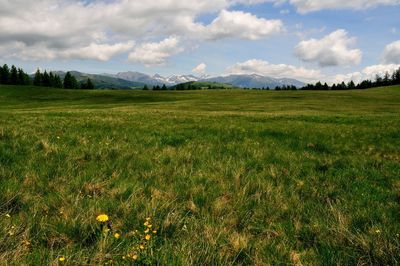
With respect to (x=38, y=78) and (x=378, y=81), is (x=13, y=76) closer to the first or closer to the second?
(x=38, y=78)

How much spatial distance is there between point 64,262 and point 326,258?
2711 millimetres

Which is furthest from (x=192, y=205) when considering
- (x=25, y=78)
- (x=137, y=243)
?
(x=25, y=78)

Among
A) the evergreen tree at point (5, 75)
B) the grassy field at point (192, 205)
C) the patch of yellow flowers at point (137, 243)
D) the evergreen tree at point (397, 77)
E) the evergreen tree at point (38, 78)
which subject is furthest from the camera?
the evergreen tree at point (397, 77)

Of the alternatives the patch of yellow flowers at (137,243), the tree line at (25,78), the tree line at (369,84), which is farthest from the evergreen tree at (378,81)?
the patch of yellow flowers at (137,243)

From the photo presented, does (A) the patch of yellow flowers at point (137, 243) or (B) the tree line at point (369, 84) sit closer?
(A) the patch of yellow flowers at point (137, 243)

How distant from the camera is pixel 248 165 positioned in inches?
309

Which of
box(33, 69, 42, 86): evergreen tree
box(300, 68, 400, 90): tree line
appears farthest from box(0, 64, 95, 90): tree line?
box(300, 68, 400, 90): tree line

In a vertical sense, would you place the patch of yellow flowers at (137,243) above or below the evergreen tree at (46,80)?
below

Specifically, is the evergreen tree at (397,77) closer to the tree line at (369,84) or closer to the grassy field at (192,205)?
the tree line at (369,84)

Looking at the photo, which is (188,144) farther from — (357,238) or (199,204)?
(357,238)

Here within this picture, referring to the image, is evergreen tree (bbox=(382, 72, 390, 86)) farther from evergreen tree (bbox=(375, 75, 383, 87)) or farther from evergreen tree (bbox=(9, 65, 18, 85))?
evergreen tree (bbox=(9, 65, 18, 85))

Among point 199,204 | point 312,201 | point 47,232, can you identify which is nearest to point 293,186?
point 312,201

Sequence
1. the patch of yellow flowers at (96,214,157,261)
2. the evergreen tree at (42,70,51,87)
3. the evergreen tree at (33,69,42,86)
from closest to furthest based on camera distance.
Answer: the patch of yellow flowers at (96,214,157,261), the evergreen tree at (33,69,42,86), the evergreen tree at (42,70,51,87)

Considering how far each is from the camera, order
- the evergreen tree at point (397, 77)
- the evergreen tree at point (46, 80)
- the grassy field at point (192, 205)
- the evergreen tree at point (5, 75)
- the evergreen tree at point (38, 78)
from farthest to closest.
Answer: the evergreen tree at point (397, 77)
the evergreen tree at point (46, 80)
the evergreen tree at point (38, 78)
the evergreen tree at point (5, 75)
the grassy field at point (192, 205)
